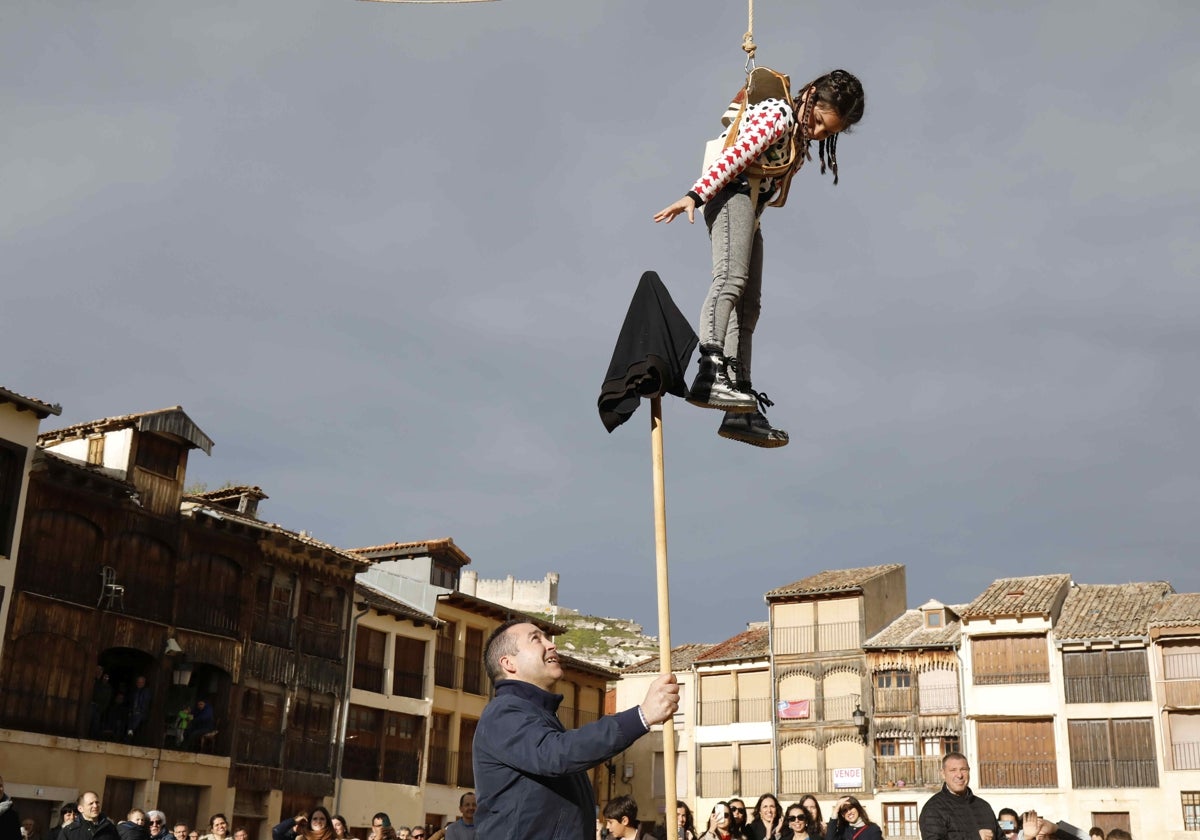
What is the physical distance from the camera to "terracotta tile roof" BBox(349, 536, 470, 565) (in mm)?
46219

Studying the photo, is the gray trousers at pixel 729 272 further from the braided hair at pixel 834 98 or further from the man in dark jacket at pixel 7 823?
the man in dark jacket at pixel 7 823

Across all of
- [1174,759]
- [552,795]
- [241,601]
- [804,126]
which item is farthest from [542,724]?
[1174,759]

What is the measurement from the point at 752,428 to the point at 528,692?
2881 millimetres

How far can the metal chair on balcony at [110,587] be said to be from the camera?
1282 inches

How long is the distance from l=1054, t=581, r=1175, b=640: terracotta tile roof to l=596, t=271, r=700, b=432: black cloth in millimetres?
42490

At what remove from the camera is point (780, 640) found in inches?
2072

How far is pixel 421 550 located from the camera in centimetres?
4641

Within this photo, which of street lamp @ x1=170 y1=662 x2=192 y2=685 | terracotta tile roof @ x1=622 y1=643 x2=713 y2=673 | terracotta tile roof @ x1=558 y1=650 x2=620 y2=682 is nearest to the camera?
street lamp @ x1=170 y1=662 x2=192 y2=685

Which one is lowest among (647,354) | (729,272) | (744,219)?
(647,354)

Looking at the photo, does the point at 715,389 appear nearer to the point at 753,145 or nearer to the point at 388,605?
the point at 753,145

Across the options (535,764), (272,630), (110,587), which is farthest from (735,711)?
(535,764)

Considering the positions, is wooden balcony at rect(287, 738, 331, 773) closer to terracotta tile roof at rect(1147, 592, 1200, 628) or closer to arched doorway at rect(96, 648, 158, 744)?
arched doorway at rect(96, 648, 158, 744)

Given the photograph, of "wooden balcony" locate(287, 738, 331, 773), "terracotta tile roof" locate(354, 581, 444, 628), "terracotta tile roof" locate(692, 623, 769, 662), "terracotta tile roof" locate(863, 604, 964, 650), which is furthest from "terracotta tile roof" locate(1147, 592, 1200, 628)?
"wooden balcony" locate(287, 738, 331, 773)

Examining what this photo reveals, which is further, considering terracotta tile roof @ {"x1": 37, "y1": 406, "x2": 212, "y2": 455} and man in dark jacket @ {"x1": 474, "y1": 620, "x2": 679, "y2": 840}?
terracotta tile roof @ {"x1": 37, "y1": 406, "x2": 212, "y2": 455}
